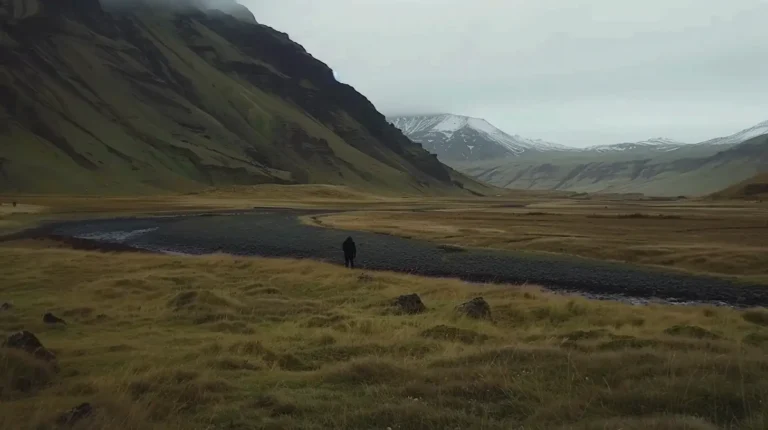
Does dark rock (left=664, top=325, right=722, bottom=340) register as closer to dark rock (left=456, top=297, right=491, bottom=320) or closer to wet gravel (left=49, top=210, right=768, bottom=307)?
dark rock (left=456, top=297, right=491, bottom=320)

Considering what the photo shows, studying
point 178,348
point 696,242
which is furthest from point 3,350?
point 696,242

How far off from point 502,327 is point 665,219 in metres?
76.3

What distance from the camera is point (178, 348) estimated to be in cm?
1533

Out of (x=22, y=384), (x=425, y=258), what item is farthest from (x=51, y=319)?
(x=425, y=258)

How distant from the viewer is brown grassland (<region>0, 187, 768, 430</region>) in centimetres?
947

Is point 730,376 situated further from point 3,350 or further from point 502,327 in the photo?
point 3,350

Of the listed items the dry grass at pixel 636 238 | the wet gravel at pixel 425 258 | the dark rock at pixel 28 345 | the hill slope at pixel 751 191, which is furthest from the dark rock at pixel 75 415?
the hill slope at pixel 751 191

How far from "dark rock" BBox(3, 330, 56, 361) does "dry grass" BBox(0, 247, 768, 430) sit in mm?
515

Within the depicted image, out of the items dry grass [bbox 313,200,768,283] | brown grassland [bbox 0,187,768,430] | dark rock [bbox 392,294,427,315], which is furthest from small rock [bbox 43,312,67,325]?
dry grass [bbox 313,200,768,283]

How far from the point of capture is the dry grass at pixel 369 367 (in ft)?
31.0

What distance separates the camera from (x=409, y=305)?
75.3ft

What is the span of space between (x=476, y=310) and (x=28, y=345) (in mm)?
14637

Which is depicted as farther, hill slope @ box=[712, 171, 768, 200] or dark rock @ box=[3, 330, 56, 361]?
hill slope @ box=[712, 171, 768, 200]

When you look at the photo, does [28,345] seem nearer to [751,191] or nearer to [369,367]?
[369,367]
